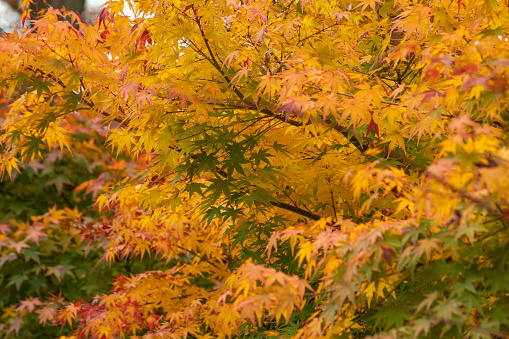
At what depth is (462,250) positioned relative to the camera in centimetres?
183

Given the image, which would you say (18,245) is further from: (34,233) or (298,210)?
(298,210)

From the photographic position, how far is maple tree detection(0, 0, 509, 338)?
5.73 ft

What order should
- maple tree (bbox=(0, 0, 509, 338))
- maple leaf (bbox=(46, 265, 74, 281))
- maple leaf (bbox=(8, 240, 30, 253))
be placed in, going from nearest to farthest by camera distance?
1. maple tree (bbox=(0, 0, 509, 338))
2. maple leaf (bbox=(8, 240, 30, 253))
3. maple leaf (bbox=(46, 265, 74, 281))

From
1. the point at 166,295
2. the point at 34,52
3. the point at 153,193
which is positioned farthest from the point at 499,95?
the point at 166,295

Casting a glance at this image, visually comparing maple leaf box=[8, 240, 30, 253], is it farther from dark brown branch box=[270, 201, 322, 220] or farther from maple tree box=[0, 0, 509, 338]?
dark brown branch box=[270, 201, 322, 220]

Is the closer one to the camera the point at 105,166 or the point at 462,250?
the point at 462,250

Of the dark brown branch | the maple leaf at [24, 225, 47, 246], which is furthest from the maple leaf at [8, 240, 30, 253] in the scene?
the dark brown branch

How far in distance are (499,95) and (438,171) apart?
481 mm

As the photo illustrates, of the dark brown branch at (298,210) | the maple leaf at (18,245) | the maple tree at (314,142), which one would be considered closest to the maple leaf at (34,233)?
the maple leaf at (18,245)

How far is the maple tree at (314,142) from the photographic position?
68.7 inches

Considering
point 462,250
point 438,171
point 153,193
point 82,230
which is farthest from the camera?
point 82,230

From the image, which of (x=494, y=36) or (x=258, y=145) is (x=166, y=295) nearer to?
(x=258, y=145)

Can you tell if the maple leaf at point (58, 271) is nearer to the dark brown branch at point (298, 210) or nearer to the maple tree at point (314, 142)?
the maple tree at point (314, 142)

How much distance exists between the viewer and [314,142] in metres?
3.14
